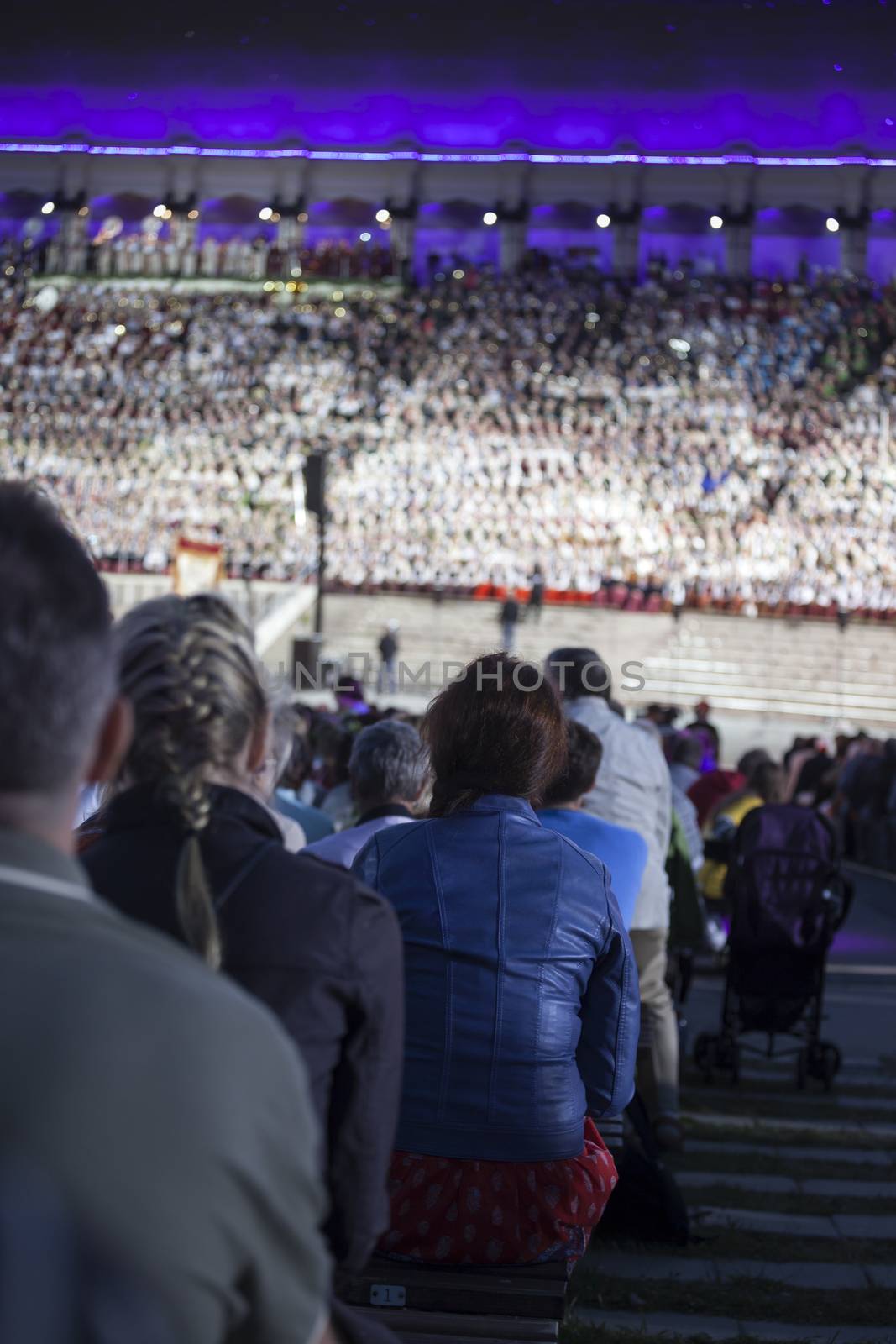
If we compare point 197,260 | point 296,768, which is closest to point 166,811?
point 296,768

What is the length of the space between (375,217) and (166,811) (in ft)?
145

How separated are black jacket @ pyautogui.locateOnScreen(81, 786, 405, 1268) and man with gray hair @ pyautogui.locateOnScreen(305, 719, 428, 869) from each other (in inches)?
79.6

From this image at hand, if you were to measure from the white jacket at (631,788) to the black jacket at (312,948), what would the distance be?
3.16 metres

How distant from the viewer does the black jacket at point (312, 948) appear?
177 centimetres

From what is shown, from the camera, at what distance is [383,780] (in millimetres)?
3975

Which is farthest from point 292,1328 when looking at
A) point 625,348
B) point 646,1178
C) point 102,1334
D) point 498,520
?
point 625,348

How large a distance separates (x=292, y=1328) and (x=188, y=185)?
4554 cm

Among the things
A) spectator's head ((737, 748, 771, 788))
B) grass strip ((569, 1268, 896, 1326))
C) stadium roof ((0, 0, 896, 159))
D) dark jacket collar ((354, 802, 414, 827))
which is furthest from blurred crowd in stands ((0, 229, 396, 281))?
grass strip ((569, 1268, 896, 1326))

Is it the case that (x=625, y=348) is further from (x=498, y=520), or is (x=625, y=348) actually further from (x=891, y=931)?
(x=891, y=931)

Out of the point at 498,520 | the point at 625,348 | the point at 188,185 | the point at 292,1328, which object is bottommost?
the point at 292,1328

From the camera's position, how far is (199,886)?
5.54 ft

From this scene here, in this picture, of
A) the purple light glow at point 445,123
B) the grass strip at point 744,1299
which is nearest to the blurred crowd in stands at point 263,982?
the grass strip at point 744,1299

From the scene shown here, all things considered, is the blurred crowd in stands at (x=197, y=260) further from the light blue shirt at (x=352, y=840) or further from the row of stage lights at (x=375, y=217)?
A: the light blue shirt at (x=352, y=840)

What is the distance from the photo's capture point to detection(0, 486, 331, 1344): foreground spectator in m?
1.00
